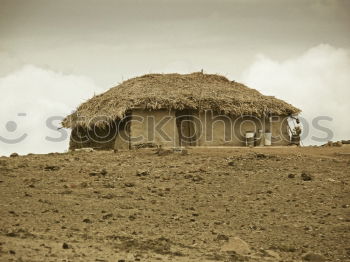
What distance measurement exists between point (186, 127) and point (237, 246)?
13233 mm

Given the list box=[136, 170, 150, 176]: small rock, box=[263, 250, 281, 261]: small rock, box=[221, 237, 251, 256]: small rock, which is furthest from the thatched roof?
box=[263, 250, 281, 261]: small rock

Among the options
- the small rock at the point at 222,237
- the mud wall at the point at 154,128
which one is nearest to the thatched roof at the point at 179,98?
the mud wall at the point at 154,128

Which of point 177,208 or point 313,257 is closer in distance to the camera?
point 313,257

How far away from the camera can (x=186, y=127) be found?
69.1 feet

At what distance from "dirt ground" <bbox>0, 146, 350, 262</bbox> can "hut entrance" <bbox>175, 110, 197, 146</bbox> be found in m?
5.93

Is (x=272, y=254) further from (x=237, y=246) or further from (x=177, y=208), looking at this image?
(x=177, y=208)

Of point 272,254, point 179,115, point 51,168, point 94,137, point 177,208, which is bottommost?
point 272,254

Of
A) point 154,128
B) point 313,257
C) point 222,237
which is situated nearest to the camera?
point 313,257

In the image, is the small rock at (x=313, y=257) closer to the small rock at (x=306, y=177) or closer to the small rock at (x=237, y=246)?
the small rock at (x=237, y=246)

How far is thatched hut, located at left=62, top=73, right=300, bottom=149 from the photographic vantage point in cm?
2009

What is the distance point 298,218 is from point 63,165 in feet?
19.7

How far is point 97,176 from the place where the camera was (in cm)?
1247

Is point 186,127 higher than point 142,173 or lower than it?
higher

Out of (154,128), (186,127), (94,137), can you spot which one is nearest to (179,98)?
→ (186,127)
